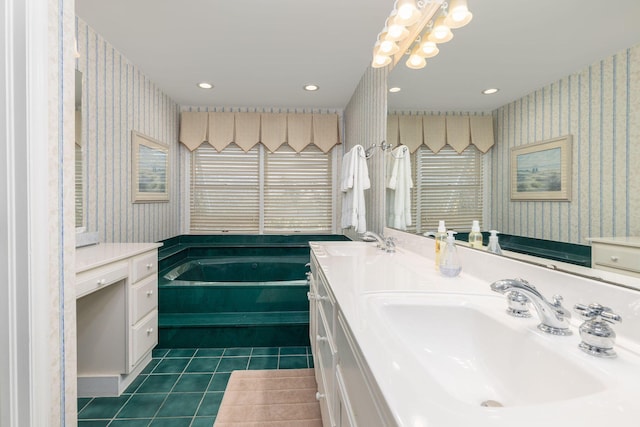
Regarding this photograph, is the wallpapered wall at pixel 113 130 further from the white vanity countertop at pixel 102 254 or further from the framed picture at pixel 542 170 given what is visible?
the framed picture at pixel 542 170

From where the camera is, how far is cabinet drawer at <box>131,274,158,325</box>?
1.86 m

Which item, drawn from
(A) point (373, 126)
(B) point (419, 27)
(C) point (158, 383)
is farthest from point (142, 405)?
(B) point (419, 27)

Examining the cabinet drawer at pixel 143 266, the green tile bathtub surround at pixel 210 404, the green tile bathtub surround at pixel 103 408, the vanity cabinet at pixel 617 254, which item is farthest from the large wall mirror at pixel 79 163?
the vanity cabinet at pixel 617 254

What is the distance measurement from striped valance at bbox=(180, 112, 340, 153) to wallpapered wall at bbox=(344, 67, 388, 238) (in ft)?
1.91

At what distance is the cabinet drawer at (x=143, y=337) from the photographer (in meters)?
1.85

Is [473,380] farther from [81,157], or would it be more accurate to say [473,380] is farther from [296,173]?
[296,173]

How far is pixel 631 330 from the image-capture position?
0.63 meters

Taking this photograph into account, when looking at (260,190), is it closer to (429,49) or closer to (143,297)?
(143,297)

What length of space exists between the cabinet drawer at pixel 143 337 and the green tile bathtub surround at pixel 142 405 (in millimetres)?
194

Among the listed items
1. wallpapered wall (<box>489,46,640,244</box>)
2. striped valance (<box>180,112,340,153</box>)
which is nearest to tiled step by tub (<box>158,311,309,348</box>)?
wallpapered wall (<box>489,46,640,244</box>)

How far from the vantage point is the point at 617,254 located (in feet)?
2.25

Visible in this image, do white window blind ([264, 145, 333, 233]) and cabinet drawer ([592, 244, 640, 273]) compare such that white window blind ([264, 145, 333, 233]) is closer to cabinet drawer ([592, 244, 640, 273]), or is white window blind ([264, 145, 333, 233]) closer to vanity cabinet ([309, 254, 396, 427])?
vanity cabinet ([309, 254, 396, 427])

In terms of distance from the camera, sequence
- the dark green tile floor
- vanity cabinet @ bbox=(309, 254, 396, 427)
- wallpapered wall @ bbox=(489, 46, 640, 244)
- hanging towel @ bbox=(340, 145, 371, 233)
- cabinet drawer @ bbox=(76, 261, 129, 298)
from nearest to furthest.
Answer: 1. vanity cabinet @ bbox=(309, 254, 396, 427)
2. wallpapered wall @ bbox=(489, 46, 640, 244)
3. cabinet drawer @ bbox=(76, 261, 129, 298)
4. the dark green tile floor
5. hanging towel @ bbox=(340, 145, 371, 233)

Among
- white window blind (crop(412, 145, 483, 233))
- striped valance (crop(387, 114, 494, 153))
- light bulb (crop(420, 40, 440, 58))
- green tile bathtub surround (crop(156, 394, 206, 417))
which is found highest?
light bulb (crop(420, 40, 440, 58))
